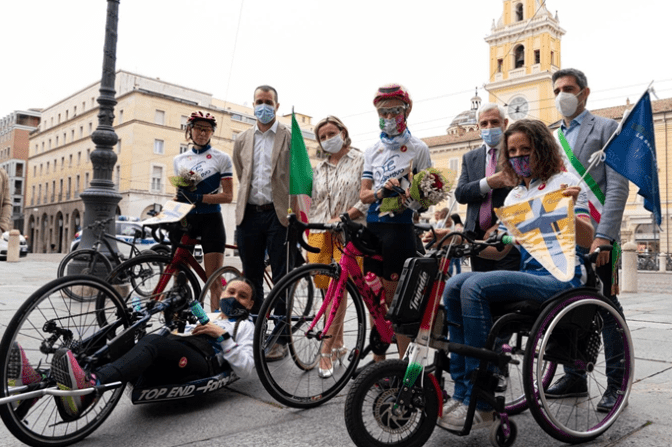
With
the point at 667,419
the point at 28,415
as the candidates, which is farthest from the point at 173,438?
the point at 667,419

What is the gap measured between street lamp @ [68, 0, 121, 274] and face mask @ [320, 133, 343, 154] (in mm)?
4704

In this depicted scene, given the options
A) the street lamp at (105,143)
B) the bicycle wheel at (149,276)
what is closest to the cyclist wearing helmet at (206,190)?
the bicycle wheel at (149,276)

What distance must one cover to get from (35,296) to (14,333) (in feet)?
0.58

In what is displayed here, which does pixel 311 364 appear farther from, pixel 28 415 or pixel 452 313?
pixel 28 415

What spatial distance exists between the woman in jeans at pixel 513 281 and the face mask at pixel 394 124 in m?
0.85

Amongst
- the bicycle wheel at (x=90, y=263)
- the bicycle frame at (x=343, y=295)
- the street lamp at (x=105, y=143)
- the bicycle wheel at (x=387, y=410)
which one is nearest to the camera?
the bicycle wheel at (x=387, y=410)

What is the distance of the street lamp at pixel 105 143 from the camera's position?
7652 millimetres

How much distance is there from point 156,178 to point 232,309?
44017 mm

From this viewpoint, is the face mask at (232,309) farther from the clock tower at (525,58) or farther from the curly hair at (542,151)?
the clock tower at (525,58)

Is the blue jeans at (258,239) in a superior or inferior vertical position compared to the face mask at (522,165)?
inferior

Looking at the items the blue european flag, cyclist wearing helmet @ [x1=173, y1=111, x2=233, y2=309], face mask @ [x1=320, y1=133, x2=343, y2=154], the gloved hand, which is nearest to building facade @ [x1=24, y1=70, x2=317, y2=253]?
cyclist wearing helmet @ [x1=173, y1=111, x2=233, y2=309]

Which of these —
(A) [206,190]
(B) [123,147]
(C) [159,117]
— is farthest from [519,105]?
(A) [206,190]

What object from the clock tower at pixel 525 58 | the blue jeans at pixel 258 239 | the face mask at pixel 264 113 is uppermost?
the clock tower at pixel 525 58

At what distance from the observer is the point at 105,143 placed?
7805mm
